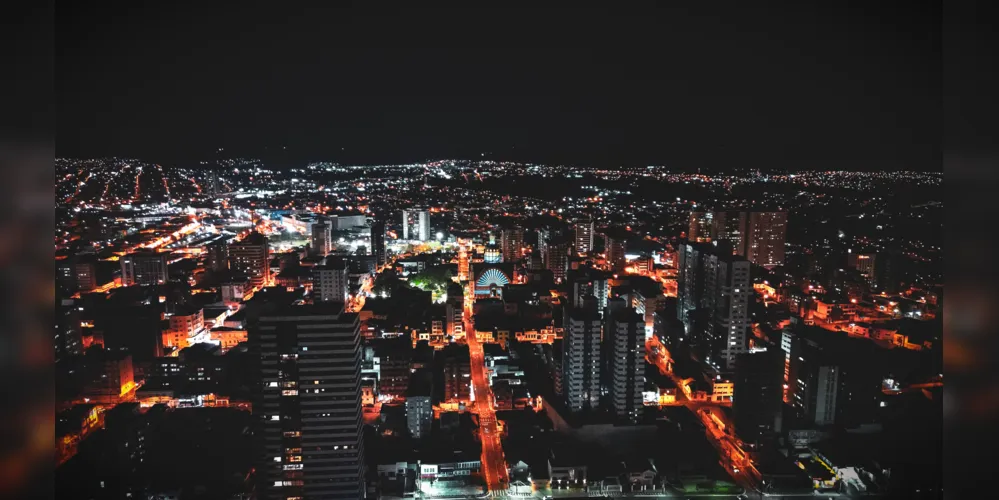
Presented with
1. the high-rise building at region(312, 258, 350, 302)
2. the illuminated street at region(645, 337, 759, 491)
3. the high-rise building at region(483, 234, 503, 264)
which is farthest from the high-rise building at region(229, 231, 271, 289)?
the illuminated street at region(645, 337, 759, 491)

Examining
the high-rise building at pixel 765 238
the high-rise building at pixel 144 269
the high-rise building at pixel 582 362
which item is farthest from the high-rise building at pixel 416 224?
the high-rise building at pixel 765 238

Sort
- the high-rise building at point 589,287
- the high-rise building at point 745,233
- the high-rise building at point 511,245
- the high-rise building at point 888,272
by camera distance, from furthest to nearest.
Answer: the high-rise building at point 511,245 < the high-rise building at point 589,287 < the high-rise building at point 745,233 < the high-rise building at point 888,272

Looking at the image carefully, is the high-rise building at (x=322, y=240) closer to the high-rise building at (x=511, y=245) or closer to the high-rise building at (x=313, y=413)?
the high-rise building at (x=511, y=245)

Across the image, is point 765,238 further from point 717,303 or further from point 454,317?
point 454,317

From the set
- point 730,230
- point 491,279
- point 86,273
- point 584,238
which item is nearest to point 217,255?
point 86,273
